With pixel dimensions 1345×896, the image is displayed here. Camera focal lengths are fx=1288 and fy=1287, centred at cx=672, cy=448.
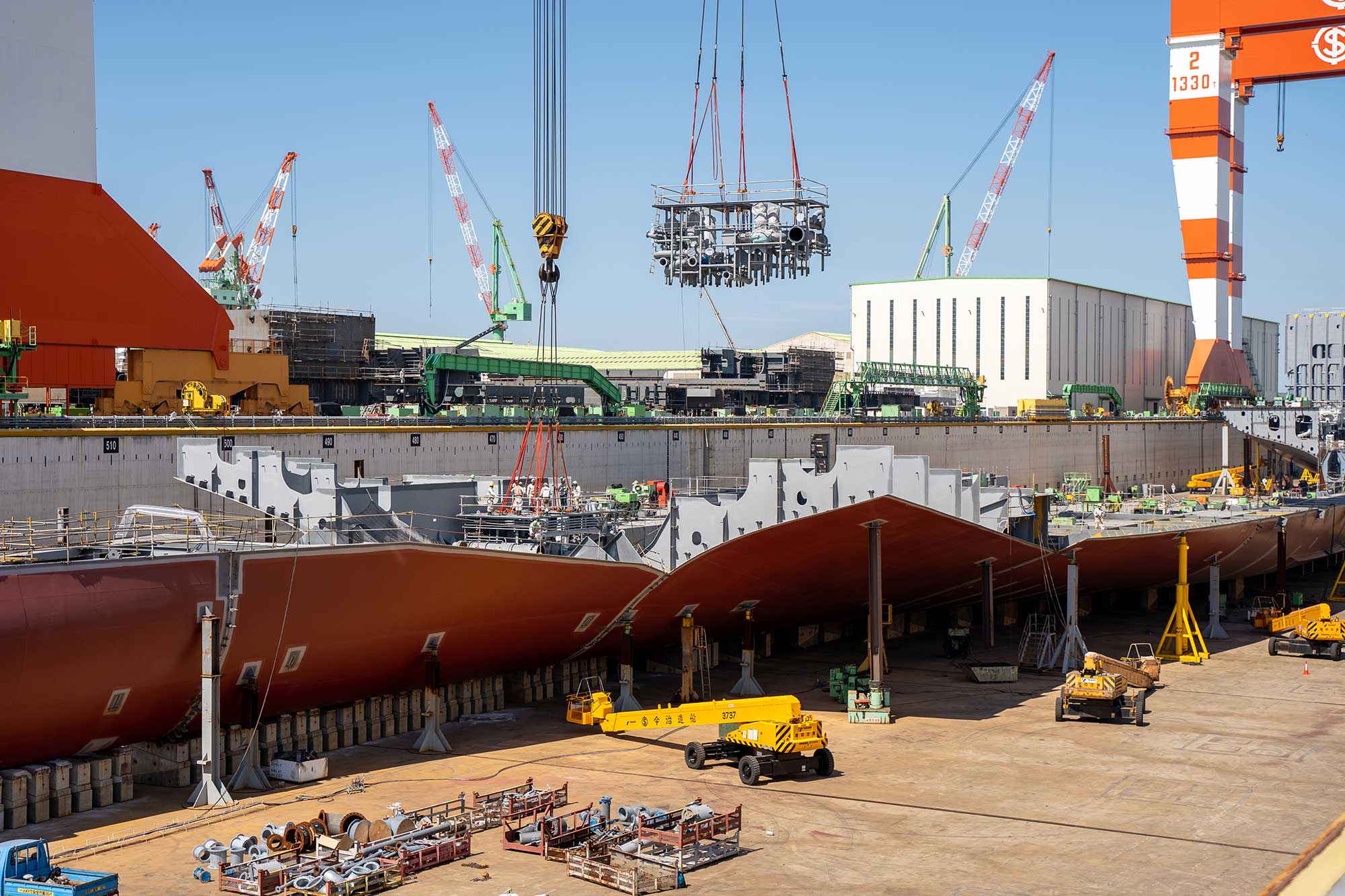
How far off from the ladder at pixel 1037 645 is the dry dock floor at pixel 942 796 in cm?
475

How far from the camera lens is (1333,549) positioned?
6800cm

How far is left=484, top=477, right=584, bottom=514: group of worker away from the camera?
37.8m

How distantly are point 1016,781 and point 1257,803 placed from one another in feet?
16.4

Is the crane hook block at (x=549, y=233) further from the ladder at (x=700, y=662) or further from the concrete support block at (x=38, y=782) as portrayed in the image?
the concrete support block at (x=38, y=782)

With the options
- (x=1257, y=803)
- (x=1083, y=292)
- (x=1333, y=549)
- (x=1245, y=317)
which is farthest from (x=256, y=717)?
(x=1245, y=317)

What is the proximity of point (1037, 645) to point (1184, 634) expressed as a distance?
5.93m

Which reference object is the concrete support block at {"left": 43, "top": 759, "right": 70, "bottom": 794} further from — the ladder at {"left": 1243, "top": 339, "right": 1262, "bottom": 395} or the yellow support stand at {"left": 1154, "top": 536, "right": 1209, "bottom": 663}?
the ladder at {"left": 1243, "top": 339, "right": 1262, "bottom": 395}

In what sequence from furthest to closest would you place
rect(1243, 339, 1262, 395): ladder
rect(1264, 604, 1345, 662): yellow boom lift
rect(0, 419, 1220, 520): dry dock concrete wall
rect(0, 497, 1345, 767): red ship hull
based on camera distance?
rect(1243, 339, 1262, 395): ladder → rect(1264, 604, 1345, 662): yellow boom lift → rect(0, 419, 1220, 520): dry dock concrete wall → rect(0, 497, 1345, 767): red ship hull

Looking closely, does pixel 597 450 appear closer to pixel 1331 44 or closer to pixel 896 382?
pixel 896 382

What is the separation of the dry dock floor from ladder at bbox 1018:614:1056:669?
15.6 ft

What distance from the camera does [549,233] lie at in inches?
1561

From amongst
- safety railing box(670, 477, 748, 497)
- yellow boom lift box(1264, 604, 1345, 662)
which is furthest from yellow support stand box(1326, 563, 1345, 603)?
safety railing box(670, 477, 748, 497)

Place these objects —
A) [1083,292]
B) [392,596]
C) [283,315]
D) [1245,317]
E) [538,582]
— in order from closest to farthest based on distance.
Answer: [392,596]
[538,582]
[283,315]
[1083,292]
[1245,317]

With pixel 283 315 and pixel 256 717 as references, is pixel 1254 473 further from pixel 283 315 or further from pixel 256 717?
pixel 256 717
